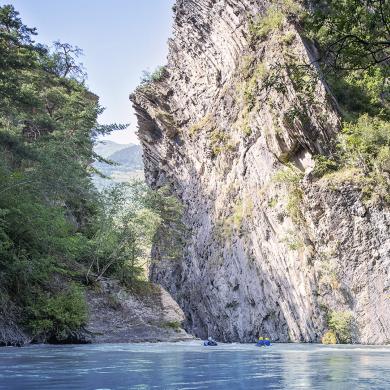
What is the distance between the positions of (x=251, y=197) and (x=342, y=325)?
39.3 ft

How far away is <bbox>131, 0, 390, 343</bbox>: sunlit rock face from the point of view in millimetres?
28016

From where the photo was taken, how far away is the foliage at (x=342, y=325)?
26.7 metres

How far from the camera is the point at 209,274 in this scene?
38969 mm

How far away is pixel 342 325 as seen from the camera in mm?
26891

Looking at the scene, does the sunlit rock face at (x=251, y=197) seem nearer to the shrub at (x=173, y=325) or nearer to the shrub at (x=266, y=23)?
the shrub at (x=266, y=23)

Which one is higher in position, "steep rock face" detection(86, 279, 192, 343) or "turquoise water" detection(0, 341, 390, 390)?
"steep rock face" detection(86, 279, 192, 343)

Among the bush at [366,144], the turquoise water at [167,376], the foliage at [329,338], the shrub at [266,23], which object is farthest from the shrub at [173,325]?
the shrub at [266,23]

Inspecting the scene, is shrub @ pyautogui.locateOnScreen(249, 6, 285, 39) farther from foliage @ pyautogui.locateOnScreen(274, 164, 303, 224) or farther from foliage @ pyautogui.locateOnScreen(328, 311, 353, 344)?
foliage @ pyautogui.locateOnScreen(328, 311, 353, 344)

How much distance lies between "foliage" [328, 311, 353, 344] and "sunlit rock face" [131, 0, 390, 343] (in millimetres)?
348

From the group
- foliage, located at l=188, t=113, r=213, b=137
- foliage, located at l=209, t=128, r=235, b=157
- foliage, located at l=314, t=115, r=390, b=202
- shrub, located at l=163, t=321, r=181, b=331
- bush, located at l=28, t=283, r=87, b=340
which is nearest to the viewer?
bush, located at l=28, t=283, r=87, b=340

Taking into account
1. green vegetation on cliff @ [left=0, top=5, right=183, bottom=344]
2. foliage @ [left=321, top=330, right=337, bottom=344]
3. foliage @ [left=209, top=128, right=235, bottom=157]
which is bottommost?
foliage @ [left=321, top=330, right=337, bottom=344]

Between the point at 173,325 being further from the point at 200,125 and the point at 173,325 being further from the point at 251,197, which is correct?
the point at 200,125

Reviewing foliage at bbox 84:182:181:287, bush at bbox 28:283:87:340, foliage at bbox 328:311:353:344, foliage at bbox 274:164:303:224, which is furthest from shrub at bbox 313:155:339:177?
bush at bbox 28:283:87:340

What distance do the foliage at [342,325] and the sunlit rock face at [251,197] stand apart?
348 millimetres
